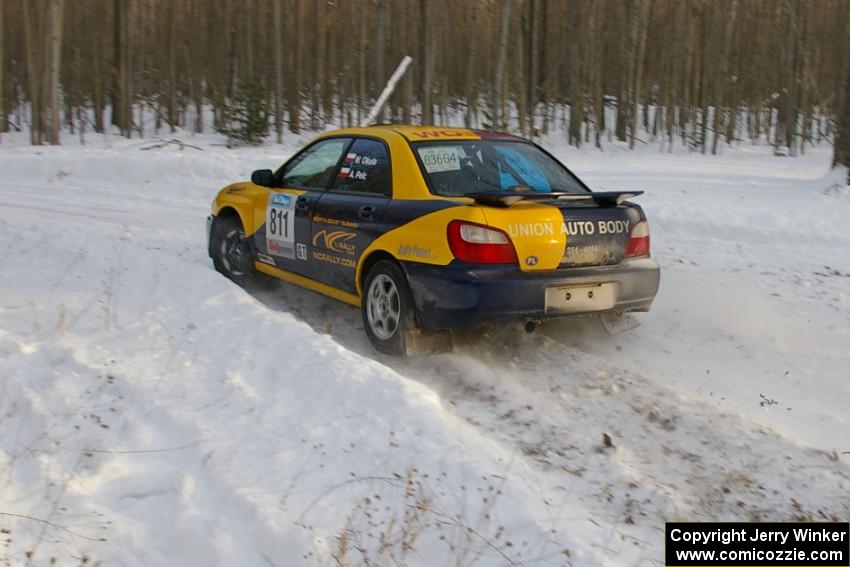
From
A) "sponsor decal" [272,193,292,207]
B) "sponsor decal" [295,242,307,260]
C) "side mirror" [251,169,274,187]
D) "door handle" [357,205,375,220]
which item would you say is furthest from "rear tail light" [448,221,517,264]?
"side mirror" [251,169,274,187]

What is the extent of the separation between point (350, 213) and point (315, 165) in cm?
95

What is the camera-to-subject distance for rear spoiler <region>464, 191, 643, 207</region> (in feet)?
17.0

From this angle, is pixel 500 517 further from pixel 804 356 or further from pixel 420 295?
→ pixel 804 356

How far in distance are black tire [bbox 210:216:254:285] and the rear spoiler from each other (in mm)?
2850

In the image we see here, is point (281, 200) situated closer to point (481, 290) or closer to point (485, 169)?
point (485, 169)

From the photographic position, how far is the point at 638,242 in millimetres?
5750

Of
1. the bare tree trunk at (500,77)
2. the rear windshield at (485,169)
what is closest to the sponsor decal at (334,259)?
the rear windshield at (485,169)

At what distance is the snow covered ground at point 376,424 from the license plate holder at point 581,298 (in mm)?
427

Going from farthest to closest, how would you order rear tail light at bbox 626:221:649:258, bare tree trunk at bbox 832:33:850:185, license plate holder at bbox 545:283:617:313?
1. bare tree trunk at bbox 832:33:850:185
2. rear tail light at bbox 626:221:649:258
3. license plate holder at bbox 545:283:617:313

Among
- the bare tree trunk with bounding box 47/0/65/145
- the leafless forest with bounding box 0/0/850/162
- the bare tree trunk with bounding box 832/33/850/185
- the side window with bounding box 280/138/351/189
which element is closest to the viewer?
the side window with bounding box 280/138/351/189

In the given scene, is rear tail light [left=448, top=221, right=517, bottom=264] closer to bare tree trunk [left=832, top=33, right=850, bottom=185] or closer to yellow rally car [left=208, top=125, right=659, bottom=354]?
yellow rally car [left=208, top=125, right=659, bottom=354]

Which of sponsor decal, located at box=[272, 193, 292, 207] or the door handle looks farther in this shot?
sponsor decal, located at box=[272, 193, 292, 207]

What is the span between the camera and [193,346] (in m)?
5.15

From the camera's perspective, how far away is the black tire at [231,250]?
751cm
